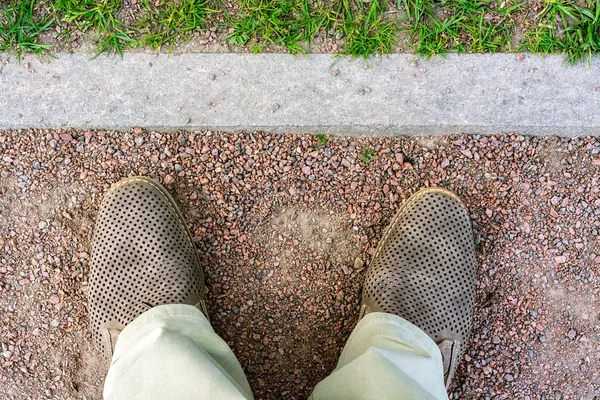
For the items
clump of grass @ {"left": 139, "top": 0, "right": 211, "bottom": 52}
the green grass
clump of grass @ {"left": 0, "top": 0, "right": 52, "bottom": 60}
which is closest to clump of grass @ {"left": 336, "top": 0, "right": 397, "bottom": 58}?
the green grass

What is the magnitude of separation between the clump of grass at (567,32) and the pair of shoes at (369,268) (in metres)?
0.72

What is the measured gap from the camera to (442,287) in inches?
77.5

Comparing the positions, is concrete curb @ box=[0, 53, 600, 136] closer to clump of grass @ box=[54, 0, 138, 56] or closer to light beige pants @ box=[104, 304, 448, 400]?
clump of grass @ box=[54, 0, 138, 56]

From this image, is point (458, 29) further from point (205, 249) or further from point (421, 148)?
point (205, 249)

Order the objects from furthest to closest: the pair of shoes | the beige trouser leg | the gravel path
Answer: the gravel path → the pair of shoes → the beige trouser leg

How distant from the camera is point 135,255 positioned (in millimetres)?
1961

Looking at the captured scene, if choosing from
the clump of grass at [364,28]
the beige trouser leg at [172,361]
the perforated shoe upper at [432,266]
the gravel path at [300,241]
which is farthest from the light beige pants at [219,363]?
the clump of grass at [364,28]

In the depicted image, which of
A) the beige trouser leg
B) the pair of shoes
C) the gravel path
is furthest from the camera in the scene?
the gravel path

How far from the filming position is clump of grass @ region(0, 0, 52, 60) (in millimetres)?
1946

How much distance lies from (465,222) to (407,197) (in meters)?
0.26

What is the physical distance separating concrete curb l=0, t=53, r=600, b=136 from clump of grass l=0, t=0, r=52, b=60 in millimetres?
55

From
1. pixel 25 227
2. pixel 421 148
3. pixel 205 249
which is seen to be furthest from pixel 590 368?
pixel 25 227

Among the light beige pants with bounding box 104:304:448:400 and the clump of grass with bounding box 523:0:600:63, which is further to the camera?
the clump of grass with bounding box 523:0:600:63

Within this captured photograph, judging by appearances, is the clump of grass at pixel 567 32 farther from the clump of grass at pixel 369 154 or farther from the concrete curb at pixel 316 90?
the clump of grass at pixel 369 154
